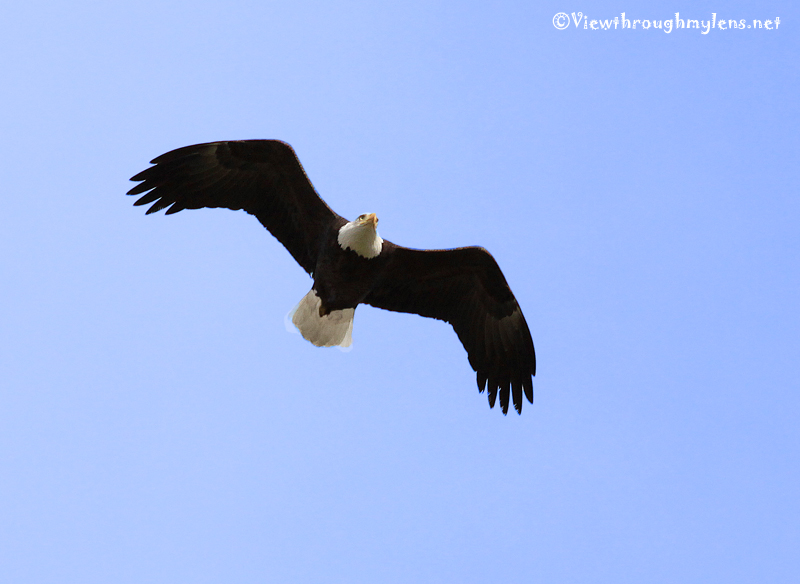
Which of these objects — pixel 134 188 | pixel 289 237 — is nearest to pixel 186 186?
pixel 134 188

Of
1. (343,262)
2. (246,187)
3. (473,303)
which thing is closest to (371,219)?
(343,262)

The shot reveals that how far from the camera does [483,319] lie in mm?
8570

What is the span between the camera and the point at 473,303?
8508mm

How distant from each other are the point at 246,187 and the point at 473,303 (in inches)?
105

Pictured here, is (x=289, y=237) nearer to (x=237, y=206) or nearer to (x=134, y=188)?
(x=237, y=206)

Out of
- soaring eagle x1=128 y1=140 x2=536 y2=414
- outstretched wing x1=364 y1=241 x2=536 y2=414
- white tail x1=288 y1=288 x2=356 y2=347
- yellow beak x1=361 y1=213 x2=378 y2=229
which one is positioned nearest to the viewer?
yellow beak x1=361 y1=213 x2=378 y2=229

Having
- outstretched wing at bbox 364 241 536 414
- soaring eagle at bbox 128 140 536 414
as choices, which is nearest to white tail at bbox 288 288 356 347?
soaring eagle at bbox 128 140 536 414

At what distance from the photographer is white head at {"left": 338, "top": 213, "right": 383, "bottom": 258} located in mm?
7551

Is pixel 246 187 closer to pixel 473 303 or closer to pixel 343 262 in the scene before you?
pixel 343 262

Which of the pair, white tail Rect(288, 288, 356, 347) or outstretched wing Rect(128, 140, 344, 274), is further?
white tail Rect(288, 288, 356, 347)

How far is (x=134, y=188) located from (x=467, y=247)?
11.0 ft

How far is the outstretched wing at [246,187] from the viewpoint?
25.7 ft

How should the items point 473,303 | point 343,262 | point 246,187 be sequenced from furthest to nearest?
point 473,303, point 246,187, point 343,262

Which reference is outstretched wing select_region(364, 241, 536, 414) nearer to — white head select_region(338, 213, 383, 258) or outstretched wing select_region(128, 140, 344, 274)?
white head select_region(338, 213, 383, 258)
